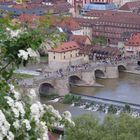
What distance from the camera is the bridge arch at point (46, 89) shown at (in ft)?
66.5

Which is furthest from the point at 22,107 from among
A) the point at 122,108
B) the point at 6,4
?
the point at 6,4

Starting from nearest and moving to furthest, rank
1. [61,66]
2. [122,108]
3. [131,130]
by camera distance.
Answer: [131,130] → [122,108] → [61,66]

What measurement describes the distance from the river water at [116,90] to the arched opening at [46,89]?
0.74 meters

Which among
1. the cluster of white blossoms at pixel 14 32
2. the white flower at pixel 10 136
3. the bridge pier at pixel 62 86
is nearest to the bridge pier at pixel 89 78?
the bridge pier at pixel 62 86

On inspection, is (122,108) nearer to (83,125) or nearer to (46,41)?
(83,125)

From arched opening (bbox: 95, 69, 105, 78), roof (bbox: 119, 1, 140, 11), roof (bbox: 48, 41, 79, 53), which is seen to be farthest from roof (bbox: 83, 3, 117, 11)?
arched opening (bbox: 95, 69, 105, 78)

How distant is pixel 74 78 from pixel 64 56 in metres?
2.31

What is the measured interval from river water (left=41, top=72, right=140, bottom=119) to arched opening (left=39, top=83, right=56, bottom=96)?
2.43ft

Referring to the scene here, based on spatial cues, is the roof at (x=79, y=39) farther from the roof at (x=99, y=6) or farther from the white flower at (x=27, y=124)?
the white flower at (x=27, y=124)

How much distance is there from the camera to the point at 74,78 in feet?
73.4

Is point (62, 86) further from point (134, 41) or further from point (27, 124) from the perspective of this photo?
point (27, 124)

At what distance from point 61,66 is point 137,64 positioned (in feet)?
11.0

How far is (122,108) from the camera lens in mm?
17031

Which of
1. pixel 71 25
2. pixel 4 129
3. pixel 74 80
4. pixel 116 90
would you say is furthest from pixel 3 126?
pixel 71 25
